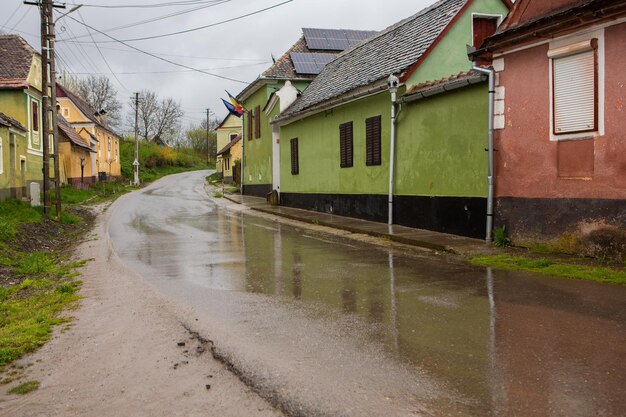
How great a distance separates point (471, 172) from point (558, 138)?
8.82 ft

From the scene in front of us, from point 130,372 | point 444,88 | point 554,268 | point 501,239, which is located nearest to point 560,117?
point 501,239

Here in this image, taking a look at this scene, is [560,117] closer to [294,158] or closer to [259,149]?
[294,158]

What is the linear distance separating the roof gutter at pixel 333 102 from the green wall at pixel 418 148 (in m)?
0.28

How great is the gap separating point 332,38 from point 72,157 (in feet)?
69.8

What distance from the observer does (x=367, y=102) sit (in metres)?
17.9

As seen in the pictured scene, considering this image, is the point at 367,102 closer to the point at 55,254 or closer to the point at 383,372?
the point at 55,254

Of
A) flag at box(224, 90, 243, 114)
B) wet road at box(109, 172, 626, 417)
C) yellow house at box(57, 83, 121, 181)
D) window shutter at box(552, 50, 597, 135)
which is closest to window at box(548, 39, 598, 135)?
window shutter at box(552, 50, 597, 135)

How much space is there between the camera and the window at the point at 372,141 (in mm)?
17141

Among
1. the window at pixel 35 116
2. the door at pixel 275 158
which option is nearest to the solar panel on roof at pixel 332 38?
the door at pixel 275 158

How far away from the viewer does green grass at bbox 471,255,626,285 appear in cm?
788

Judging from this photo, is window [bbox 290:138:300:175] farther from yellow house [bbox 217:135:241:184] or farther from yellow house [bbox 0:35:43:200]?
yellow house [bbox 217:135:241:184]

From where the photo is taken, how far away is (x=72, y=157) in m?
40.1

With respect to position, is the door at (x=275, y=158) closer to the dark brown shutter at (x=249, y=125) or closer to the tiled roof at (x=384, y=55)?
the tiled roof at (x=384, y=55)

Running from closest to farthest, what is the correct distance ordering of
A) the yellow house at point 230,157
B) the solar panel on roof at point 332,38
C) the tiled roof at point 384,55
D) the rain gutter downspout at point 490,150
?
the rain gutter downspout at point 490,150
the tiled roof at point 384,55
the solar panel on roof at point 332,38
the yellow house at point 230,157
